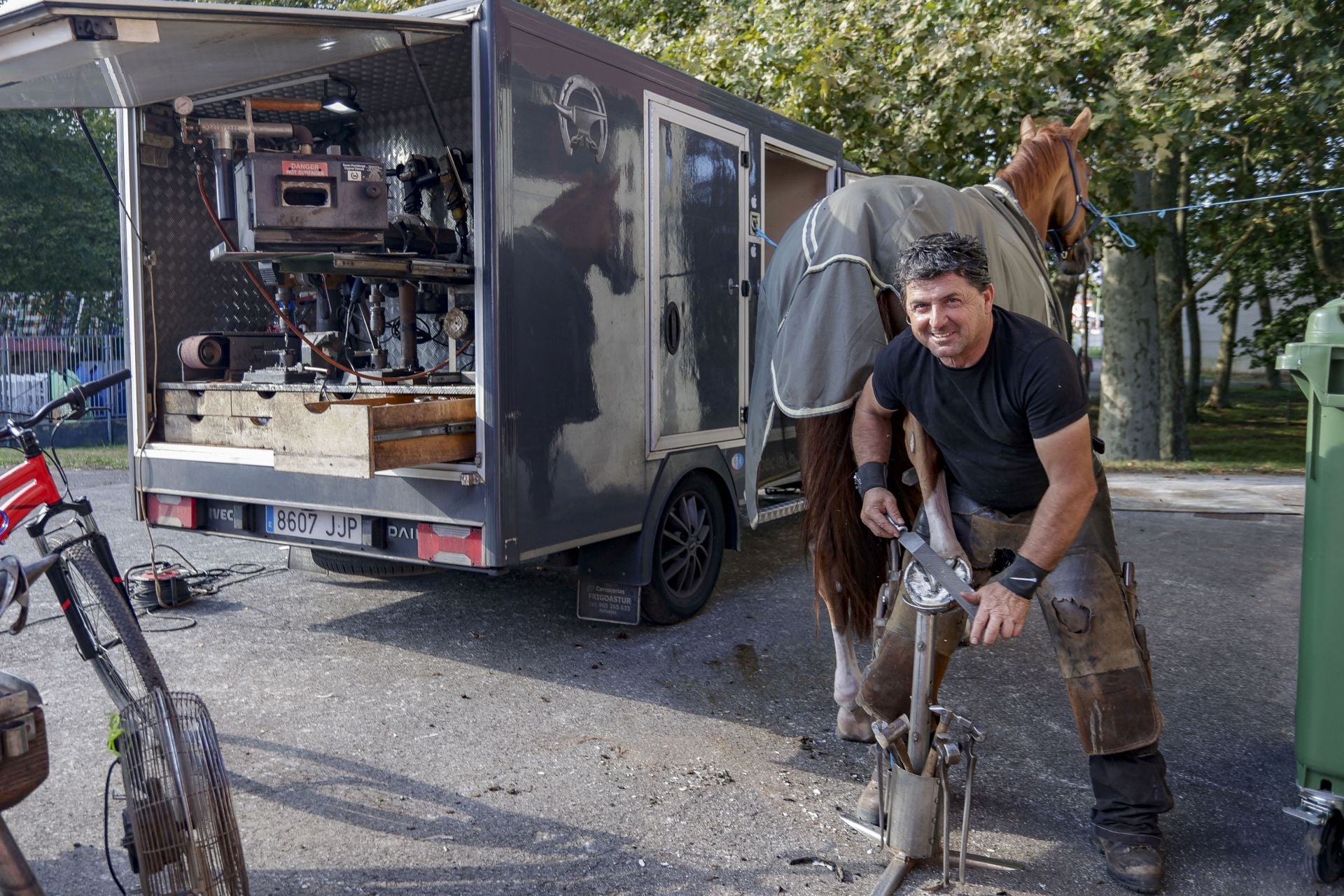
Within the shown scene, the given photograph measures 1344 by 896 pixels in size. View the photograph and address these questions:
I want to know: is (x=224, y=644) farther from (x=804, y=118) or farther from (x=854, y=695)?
(x=804, y=118)

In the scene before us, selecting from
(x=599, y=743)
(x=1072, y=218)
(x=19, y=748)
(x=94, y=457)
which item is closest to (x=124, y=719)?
(x=19, y=748)

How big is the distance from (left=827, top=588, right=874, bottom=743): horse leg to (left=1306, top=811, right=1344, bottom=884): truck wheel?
1.37m

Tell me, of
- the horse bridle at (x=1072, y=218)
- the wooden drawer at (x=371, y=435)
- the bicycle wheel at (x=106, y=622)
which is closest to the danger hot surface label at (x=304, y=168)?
the wooden drawer at (x=371, y=435)

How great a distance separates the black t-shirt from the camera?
2.60 m

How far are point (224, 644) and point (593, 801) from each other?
2.38 meters

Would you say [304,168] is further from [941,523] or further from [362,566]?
[941,523]

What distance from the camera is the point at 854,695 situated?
3.74 m

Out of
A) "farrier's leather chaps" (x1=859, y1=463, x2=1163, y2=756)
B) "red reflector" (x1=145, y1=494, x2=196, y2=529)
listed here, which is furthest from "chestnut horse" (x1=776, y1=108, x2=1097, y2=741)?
"red reflector" (x1=145, y1=494, x2=196, y2=529)

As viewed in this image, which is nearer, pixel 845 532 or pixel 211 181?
pixel 845 532

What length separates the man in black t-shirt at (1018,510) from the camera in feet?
8.45

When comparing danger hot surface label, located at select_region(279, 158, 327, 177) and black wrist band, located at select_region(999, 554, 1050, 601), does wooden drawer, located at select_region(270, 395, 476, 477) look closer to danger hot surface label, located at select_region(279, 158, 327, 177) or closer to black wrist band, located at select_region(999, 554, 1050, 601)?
danger hot surface label, located at select_region(279, 158, 327, 177)

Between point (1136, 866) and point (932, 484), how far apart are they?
1.12m

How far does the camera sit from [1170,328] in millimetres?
15250

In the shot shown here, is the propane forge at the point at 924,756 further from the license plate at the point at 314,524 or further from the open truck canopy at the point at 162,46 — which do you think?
the open truck canopy at the point at 162,46
